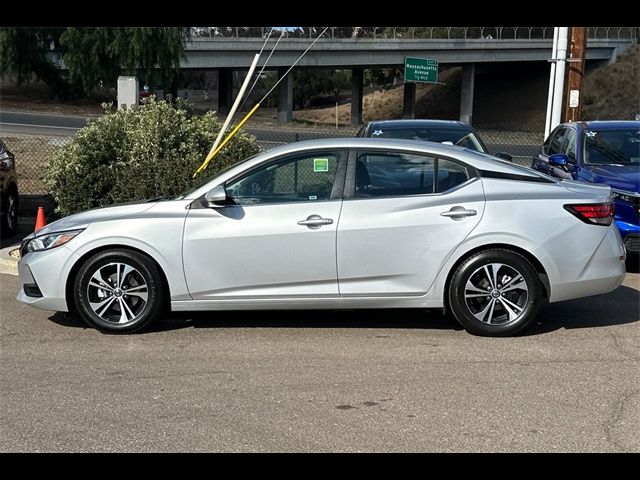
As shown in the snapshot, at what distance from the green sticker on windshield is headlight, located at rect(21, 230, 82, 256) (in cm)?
203

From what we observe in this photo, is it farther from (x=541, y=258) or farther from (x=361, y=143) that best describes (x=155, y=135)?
(x=541, y=258)

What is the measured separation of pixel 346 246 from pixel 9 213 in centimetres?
623

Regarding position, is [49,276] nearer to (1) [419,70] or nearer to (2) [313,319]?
(2) [313,319]

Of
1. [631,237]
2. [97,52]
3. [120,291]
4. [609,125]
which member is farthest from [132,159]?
[97,52]

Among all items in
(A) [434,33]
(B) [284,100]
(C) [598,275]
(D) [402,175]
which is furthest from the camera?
(A) [434,33]

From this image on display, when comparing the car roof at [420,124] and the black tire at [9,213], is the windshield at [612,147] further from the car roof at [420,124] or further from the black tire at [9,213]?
the black tire at [9,213]

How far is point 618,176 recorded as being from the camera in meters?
9.23

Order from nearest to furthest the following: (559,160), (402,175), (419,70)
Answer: (402,175) → (559,160) → (419,70)

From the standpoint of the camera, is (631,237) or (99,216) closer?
(99,216)

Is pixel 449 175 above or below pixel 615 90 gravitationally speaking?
Answer: below

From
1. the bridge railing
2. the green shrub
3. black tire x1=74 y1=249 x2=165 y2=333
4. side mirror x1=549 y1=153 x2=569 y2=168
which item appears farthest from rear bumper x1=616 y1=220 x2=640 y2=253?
the bridge railing

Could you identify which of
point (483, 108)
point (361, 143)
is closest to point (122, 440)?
point (361, 143)

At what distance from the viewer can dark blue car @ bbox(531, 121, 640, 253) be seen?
887 centimetres
